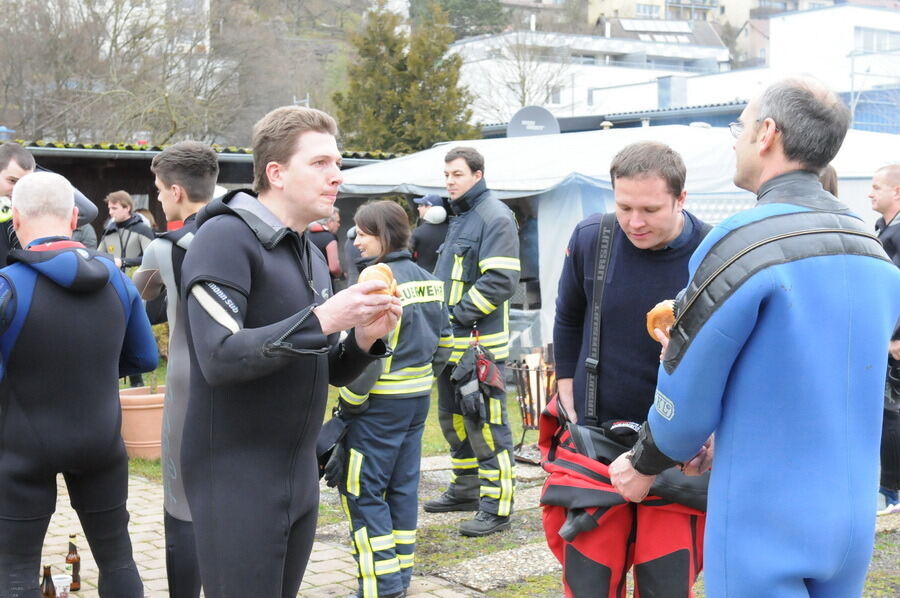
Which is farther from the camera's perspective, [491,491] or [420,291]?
[491,491]

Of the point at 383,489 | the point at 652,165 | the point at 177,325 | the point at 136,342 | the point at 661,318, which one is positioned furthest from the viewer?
the point at 383,489

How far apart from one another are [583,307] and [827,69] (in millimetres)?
50026

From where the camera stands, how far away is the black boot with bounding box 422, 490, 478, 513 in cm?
721

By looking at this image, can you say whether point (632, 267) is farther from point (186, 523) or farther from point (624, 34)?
point (624, 34)

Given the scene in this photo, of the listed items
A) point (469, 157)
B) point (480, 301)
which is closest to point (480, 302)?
point (480, 301)

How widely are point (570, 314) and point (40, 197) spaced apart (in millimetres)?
2245

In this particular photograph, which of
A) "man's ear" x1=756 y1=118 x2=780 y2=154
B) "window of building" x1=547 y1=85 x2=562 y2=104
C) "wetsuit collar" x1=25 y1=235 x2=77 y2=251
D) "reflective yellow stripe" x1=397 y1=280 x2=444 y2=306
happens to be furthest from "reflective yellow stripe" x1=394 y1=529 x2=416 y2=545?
"window of building" x1=547 y1=85 x2=562 y2=104

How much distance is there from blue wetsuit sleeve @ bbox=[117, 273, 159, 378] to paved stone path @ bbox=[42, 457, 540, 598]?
5.26 feet

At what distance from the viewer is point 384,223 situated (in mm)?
5555

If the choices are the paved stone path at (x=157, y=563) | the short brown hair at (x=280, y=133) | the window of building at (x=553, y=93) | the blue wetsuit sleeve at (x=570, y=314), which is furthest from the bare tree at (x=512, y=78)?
the short brown hair at (x=280, y=133)

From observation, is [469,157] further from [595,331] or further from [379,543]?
[595,331]

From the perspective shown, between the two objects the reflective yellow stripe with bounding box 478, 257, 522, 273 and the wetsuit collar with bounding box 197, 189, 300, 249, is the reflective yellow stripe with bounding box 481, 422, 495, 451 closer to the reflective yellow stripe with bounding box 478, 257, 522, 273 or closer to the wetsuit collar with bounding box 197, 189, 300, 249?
the reflective yellow stripe with bounding box 478, 257, 522, 273

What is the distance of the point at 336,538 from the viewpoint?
21.6 ft

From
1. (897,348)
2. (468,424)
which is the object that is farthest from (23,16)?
(897,348)
